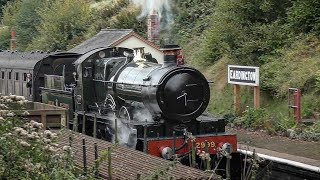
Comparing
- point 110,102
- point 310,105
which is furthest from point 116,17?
point 110,102

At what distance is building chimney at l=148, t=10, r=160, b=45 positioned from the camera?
80.0ft

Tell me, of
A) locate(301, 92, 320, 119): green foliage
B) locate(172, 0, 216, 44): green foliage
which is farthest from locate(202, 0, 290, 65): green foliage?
locate(172, 0, 216, 44): green foliage

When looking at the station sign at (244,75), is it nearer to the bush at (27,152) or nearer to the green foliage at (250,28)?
the green foliage at (250,28)

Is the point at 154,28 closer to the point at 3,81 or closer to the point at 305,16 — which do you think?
the point at 3,81

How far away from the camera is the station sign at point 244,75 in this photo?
16.4 m

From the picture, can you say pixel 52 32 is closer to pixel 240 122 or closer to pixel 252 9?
pixel 252 9

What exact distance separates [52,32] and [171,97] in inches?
844

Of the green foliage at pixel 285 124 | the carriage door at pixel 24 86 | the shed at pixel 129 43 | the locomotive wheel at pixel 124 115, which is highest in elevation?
the shed at pixel 129 43

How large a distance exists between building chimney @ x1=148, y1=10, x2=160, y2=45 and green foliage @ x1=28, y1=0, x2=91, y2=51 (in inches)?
255

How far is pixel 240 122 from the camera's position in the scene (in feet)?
55.6

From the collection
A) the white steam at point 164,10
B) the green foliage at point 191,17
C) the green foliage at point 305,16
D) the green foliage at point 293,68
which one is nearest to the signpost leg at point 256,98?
the green foliage at point 293,68

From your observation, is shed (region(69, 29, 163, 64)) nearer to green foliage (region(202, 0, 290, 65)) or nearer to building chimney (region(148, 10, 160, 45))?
building chimney (region(148, 10, 160, 45))

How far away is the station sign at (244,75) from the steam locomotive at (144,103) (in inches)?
152

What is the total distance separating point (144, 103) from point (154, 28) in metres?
13.8
